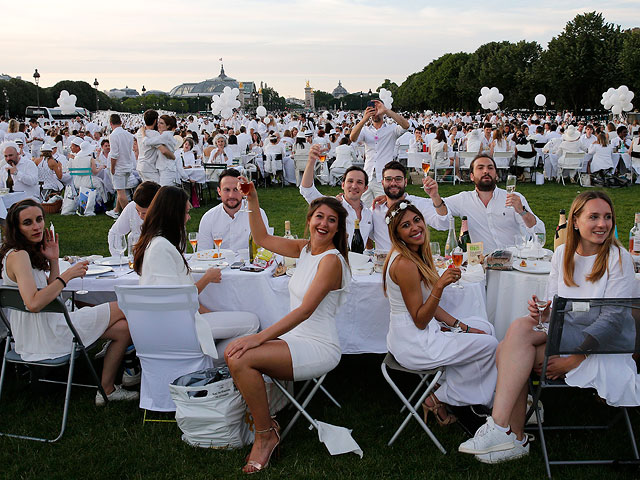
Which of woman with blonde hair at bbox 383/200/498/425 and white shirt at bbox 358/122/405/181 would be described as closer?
woman with blonde hair at bbox 383/200/498/425

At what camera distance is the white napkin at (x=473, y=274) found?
11.4ft

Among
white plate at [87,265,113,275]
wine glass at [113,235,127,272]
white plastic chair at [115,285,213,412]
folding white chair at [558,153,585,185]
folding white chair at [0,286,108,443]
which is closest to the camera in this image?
white plastic chair at [115,285,213,412]

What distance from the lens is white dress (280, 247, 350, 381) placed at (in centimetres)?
302

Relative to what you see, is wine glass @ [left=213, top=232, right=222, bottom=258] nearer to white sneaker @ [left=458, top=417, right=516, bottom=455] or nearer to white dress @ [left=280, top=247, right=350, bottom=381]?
white dress @ [left=280, top=247, right=350, bottom=381]

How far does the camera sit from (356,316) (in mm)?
3611

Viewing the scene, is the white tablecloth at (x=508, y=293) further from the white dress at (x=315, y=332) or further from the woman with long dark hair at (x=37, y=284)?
the woman with long dark hair at (x=37, y=284)

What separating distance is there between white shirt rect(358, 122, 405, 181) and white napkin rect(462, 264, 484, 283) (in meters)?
4.60

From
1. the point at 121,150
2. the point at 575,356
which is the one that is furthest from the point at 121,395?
the point at 121,150

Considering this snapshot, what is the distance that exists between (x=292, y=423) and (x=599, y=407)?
6.32 ft

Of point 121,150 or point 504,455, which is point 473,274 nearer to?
point 504,455

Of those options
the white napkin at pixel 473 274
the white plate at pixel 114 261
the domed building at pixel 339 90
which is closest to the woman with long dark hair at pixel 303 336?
the white napkin at pixel 473 274

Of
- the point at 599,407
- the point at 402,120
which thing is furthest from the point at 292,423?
the point at 402,120

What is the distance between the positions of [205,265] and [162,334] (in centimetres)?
76

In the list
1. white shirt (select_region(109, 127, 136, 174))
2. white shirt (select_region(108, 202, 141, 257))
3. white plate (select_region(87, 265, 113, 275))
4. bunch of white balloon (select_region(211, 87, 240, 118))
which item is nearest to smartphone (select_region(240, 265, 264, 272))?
white plate (select_region(87, 265, 113, 275))
